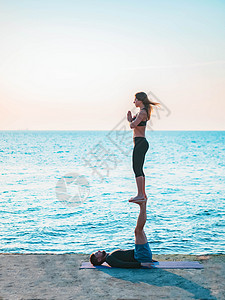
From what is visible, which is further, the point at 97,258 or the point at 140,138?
the point at 140,138

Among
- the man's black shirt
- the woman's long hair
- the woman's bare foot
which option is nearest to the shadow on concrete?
the man's black shirt

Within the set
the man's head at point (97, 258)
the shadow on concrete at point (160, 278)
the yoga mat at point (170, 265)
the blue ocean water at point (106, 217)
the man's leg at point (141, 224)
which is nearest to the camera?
the shadow on concrete at point (160, 278)

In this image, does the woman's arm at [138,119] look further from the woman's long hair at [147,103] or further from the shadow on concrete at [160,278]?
the shadow on concrete at [160,278]

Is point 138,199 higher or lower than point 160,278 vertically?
higher

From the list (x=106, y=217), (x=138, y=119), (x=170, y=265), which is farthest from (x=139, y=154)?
(x=106, y=217)

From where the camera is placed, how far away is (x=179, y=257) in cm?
678

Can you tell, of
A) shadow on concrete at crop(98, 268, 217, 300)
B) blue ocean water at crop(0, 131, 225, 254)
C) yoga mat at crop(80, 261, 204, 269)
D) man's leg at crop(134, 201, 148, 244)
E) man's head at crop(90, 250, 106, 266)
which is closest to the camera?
shadow on concrete at crop(98, 268, 217, 300)

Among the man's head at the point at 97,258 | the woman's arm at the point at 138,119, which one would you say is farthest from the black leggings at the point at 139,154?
the man's head at the point at 97,258

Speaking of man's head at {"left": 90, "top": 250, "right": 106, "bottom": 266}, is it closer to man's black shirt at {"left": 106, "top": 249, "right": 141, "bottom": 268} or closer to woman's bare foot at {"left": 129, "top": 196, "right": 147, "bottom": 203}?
man's black shirt at {"left": 106, "top": 249, "right": 141, "bottom": 268}

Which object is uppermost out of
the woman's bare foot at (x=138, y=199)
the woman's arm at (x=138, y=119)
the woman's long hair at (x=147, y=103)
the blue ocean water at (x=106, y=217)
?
the woman's long hair at (x=147, y=103)

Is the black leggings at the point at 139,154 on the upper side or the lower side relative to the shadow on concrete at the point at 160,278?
upper

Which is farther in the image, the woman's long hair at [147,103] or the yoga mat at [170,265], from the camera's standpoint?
the woman's long hair at [147,103]

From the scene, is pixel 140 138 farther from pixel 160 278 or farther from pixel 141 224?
pixel 160 278

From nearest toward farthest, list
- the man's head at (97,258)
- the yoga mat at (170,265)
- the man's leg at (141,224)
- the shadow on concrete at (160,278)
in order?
the shadow on concrete at (160,278), the yoga mat at (170,265), the man's head at (97,258), the man's leg at (141,224)
